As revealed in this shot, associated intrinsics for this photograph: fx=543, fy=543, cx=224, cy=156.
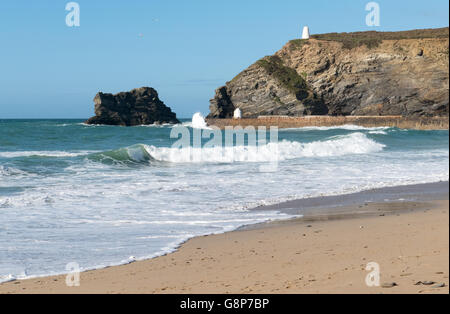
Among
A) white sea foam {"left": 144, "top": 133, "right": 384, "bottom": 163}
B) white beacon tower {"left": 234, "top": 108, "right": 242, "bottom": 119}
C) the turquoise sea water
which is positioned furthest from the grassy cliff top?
the turquoise sea water

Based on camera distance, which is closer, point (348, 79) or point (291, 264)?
point (291, 264)

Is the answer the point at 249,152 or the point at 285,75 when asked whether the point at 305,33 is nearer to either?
the point at 285,75

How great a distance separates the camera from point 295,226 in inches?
312

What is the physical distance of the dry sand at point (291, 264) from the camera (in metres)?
4.41

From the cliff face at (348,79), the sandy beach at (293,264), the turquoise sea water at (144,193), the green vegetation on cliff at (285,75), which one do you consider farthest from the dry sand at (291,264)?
the green vegetation on cliff at (285,75)

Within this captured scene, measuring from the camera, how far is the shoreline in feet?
183

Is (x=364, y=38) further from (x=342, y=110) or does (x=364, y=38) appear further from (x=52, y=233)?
(x=52, y=233)

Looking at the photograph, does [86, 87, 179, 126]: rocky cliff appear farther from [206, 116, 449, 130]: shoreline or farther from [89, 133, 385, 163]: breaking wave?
[89, 133, 385, 163]: breaking wave

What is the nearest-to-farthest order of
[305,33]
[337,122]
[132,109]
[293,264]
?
[293,264], [337,122], [305,33], [132,109]

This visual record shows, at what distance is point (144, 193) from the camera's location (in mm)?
11711

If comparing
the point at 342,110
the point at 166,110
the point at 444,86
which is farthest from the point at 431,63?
the point at 166,110

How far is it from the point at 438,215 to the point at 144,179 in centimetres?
817

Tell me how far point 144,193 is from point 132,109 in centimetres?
7701

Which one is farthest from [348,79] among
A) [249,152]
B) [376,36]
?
[249,152]
